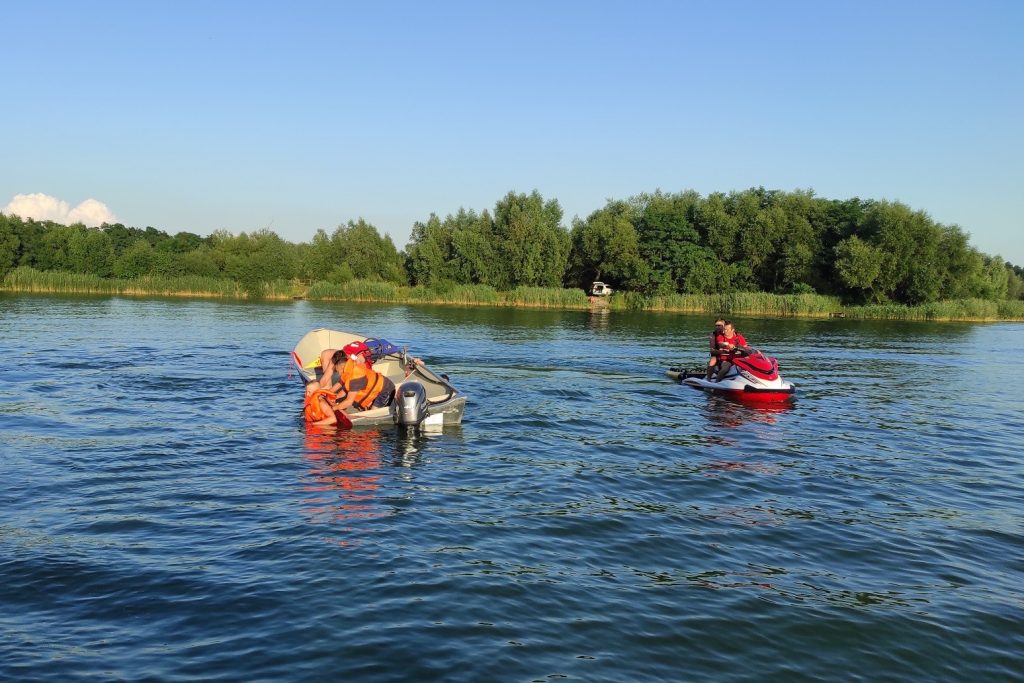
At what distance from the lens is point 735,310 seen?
2746 inches

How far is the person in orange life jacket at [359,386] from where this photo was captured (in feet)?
50.3

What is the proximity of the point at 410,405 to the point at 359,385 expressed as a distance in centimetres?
127

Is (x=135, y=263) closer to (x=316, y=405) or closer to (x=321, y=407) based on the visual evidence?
(x=316, y=405)

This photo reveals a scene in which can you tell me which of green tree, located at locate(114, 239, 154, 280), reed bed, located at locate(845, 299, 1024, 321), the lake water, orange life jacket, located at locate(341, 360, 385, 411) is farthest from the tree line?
A: orange life jacket, located at locate(341, 360, 385, 411)

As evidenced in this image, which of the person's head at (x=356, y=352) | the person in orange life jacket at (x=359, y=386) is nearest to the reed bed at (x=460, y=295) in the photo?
the person's head at (x=356, y=352)

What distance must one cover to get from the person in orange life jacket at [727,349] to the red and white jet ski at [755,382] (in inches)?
5.7

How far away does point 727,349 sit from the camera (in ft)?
72.1

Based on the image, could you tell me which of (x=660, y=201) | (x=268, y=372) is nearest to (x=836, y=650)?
(x=268, y=372)

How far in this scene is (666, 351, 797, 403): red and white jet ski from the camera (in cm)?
2042

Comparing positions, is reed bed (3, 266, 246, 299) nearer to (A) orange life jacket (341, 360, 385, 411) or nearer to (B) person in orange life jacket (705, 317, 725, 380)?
(B) person in orange life jacket (705, 317, 725, 380)

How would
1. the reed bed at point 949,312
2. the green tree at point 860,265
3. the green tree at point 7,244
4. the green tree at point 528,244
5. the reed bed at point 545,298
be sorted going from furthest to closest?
the green tree at point 528,244 → the green tree at point 7,244 → the reed bed at point 545,298 → the green tree at point 860,265 → the reed bed at point 949,312

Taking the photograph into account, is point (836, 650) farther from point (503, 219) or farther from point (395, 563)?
point (503, 219)

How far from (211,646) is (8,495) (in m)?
5.91

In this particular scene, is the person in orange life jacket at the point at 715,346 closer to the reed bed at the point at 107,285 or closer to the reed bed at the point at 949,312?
the reed bed at the point at 949,312
